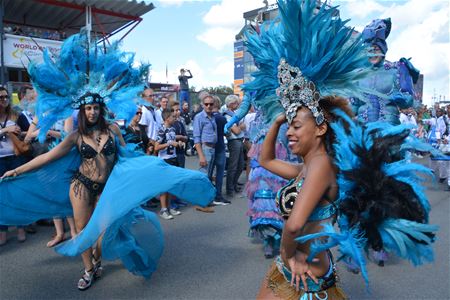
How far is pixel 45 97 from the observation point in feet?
12.0

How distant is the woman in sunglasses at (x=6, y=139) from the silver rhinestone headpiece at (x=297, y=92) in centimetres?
407

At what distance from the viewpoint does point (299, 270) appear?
1.85 m

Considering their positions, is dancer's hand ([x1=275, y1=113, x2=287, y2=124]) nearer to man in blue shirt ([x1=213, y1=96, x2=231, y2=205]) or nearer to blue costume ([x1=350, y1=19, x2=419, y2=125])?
blue costume ([x1=350, y1=19, x2=419, y2=125])

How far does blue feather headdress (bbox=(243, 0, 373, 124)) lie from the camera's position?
1831 millimetres

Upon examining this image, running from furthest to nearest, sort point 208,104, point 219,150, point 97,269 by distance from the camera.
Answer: point 219,150
point 208,104
point 97,269

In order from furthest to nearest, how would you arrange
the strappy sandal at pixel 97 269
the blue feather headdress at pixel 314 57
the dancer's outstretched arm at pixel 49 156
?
the strappy sandal at pixel 97 269, the dancer's outstretched arm at pixel 49 156, the blue feather headdress at pixel 314 57

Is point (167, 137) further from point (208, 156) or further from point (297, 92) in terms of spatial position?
point (297, 92)

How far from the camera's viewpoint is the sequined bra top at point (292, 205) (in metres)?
1.85

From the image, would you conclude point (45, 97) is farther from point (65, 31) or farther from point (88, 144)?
point (65, 31)

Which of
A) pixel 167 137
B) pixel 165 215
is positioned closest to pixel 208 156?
pixel 167 137

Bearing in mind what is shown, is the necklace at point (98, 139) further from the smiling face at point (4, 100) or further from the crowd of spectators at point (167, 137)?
the smiling face at point (4, 100)

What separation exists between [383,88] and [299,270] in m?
2.68

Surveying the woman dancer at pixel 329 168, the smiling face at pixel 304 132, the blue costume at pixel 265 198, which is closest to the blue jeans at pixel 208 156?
the blue costume at pixel 265 198

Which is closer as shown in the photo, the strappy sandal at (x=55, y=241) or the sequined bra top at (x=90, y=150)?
the sequined bra top at (x=90, y=150)
